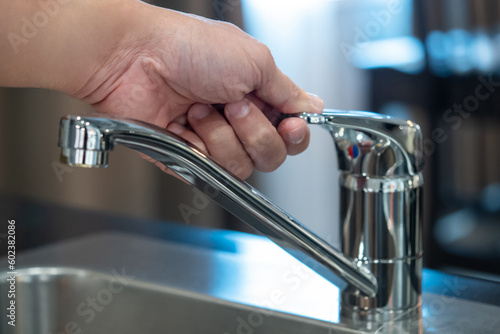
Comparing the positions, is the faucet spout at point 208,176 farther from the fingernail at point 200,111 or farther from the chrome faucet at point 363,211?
the fingernail at point 200,111

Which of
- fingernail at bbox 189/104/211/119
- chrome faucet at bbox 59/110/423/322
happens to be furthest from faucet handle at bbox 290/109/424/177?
fingernail at bbox 189/104/211/119

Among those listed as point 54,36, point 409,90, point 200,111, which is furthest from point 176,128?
point 409,90

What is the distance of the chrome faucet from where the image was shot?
39cm

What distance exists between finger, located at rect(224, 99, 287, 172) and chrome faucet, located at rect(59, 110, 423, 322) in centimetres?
6

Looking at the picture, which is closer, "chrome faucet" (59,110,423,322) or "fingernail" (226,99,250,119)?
"chrome faucet" (59,110,423,322)

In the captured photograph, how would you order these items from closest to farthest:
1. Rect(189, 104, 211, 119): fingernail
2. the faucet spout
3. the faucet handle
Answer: the faucet spout
the faucet handle
Rect(189, 104, 211, 119): fingernail

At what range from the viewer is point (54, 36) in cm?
49

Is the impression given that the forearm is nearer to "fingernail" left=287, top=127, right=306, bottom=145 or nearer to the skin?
the skin

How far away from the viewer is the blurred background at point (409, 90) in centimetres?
58

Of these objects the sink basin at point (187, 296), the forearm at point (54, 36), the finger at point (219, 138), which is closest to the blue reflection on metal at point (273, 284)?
the sink basin at point (187, 296)

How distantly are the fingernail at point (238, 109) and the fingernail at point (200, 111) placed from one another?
0.10 ft

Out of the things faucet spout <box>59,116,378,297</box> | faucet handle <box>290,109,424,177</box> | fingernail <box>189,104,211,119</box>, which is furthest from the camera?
fingernail <box>189,104,211,119</box>

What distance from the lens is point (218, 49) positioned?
49 centimetres

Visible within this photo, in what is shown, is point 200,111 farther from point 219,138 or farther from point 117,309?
point 117,309
